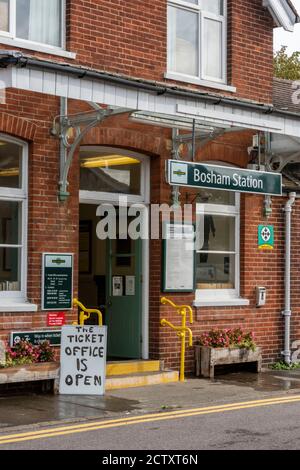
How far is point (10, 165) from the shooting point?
1216 centimetres

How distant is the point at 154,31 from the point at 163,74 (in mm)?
672

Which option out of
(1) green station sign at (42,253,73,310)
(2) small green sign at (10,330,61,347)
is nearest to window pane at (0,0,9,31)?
(1) green station sign at (42,253,73,310)

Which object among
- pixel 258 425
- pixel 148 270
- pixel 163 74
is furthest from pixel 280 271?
pixel 258 425

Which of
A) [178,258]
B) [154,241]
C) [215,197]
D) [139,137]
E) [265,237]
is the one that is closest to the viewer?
[139,137]

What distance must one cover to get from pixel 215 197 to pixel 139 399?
14.8 feet

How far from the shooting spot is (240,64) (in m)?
15.0

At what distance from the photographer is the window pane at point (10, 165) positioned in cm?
1205

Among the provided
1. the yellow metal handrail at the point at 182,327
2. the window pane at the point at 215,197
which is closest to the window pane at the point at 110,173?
the window pane at the point at 215,197

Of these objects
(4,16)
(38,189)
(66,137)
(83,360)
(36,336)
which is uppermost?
(4,16)

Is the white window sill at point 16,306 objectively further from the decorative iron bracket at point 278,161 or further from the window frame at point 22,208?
the decorative iron bracket at point 278,161

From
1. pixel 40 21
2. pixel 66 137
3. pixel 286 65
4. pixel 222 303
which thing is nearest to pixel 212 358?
pixel 222 303

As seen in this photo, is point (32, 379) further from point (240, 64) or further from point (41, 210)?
point (240, 64)

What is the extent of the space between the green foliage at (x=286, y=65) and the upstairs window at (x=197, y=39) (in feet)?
64.9

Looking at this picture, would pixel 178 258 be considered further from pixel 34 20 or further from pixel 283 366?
pixel 34 20
